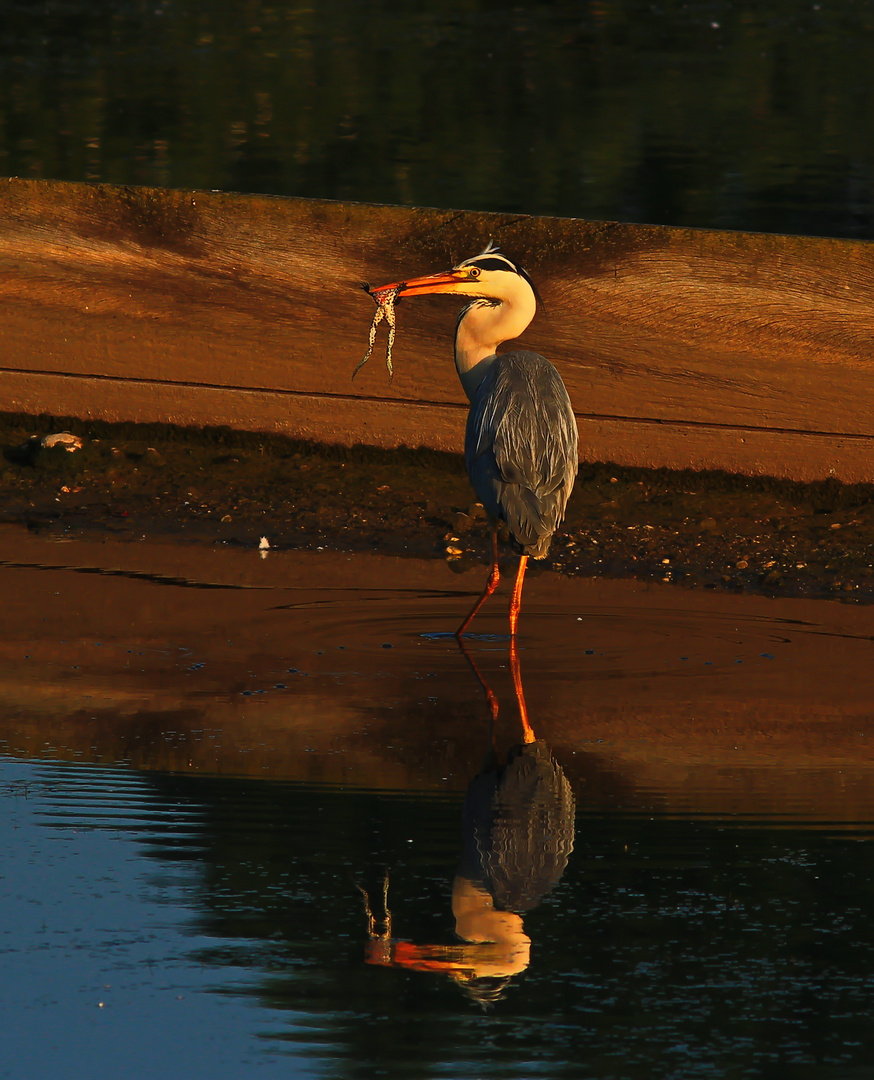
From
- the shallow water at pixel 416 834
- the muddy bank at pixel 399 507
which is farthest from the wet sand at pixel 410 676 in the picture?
the muddy bank at pixel 399 507

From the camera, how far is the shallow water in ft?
11.0

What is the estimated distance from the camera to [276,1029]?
3.33m

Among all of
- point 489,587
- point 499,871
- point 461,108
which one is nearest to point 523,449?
point 489,587

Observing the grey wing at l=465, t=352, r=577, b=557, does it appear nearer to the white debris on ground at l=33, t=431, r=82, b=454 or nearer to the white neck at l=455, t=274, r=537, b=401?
the white neck at l=455, t=274, r=537, b=401

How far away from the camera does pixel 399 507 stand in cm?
793

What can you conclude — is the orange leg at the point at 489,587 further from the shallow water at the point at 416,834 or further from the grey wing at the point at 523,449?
the grey wing at the point at 523,449

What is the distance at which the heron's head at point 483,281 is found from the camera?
738cm

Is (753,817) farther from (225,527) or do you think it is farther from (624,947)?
(225,527)

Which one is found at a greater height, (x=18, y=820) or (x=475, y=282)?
(x=475, y=282)

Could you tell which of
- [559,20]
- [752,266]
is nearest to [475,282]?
[752,266]

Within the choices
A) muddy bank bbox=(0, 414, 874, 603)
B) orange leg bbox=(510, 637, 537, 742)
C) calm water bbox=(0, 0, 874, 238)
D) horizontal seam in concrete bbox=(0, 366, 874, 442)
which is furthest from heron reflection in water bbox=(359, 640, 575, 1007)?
calm water bbox=(0, 0, 874, 238)

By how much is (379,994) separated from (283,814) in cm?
101

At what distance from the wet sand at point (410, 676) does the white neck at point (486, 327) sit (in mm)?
845

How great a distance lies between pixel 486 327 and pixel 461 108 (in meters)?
7.42
